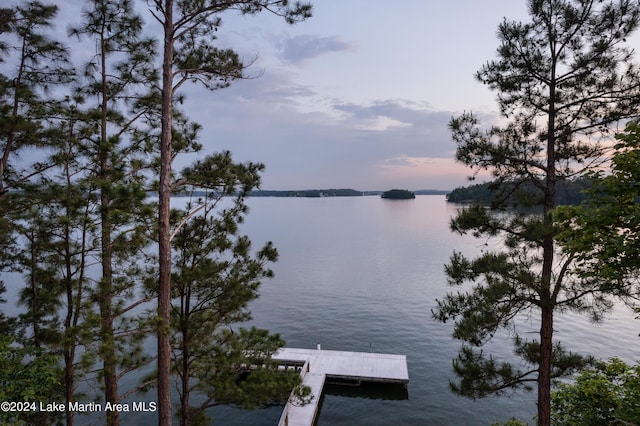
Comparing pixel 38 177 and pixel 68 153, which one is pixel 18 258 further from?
pixel 68 153

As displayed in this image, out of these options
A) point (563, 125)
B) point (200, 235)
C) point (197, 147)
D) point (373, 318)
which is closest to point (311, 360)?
point (373, 318)

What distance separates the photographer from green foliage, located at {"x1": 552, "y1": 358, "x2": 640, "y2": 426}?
855 cm

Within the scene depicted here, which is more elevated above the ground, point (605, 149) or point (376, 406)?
point (605, 149)

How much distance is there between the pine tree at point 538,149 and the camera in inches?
329

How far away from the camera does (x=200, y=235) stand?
10.2m

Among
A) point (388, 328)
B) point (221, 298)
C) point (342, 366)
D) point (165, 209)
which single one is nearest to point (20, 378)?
point (165, 209)

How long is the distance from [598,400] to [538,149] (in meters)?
7.06

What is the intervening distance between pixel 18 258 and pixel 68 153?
14.5ft

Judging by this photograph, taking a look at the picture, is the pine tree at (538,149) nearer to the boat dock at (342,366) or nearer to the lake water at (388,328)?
the lake water at (388,328)

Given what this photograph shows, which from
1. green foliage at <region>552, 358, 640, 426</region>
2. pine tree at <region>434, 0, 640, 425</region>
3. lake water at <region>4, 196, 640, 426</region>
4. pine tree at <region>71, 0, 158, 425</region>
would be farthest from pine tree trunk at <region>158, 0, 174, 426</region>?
lake water at <region>4, 196, 640, 426</region>

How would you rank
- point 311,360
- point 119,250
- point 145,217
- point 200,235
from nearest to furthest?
point 145,217
point 119,250
point 200,235
point 311,360

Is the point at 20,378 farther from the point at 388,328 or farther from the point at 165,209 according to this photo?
the point at 388,328

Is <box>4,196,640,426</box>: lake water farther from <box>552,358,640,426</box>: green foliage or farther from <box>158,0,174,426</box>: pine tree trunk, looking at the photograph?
<box>158,0,174,426</box>: pine tree trunk

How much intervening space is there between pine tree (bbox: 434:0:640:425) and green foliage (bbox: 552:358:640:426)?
3.69 ft
